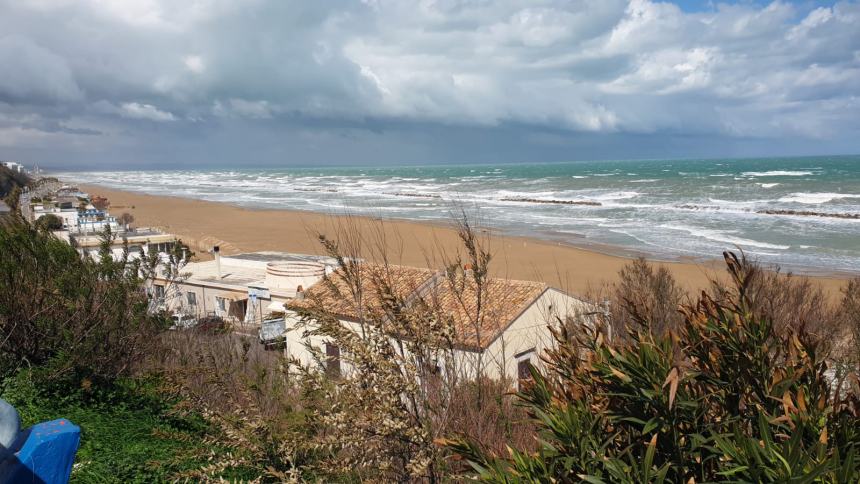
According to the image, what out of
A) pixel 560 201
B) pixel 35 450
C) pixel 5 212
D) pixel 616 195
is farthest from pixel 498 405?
pixel 616 195

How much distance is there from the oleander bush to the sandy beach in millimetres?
6956

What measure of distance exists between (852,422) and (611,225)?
126 feet

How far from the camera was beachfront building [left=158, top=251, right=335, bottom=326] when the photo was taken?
1769cm

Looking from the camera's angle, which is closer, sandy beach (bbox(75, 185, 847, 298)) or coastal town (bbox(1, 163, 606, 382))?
coastal town (bbox(1, 163, 606, 382))

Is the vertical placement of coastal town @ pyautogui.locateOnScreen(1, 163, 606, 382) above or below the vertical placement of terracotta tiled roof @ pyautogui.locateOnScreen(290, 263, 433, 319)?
below

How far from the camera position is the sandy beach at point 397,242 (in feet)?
75.1

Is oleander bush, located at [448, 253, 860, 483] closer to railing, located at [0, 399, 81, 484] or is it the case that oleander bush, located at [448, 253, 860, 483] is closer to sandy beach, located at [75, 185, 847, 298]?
railing, located at [0, 399, 81, 484]

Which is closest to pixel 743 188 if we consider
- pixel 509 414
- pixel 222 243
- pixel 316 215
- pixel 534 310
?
pixel 316 215

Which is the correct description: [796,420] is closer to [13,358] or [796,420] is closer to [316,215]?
[13,358]

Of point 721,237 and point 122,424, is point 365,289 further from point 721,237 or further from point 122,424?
point 721,237

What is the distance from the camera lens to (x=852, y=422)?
2.24 metres

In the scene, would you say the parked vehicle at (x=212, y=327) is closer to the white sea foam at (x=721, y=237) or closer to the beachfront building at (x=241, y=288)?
the beachfront building at (x=241, y=288)

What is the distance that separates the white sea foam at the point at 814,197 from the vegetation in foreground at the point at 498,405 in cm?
5302

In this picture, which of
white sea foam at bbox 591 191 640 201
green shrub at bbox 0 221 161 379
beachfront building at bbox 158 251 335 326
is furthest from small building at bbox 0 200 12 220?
white sea foam at bbox 591 191 640 201
